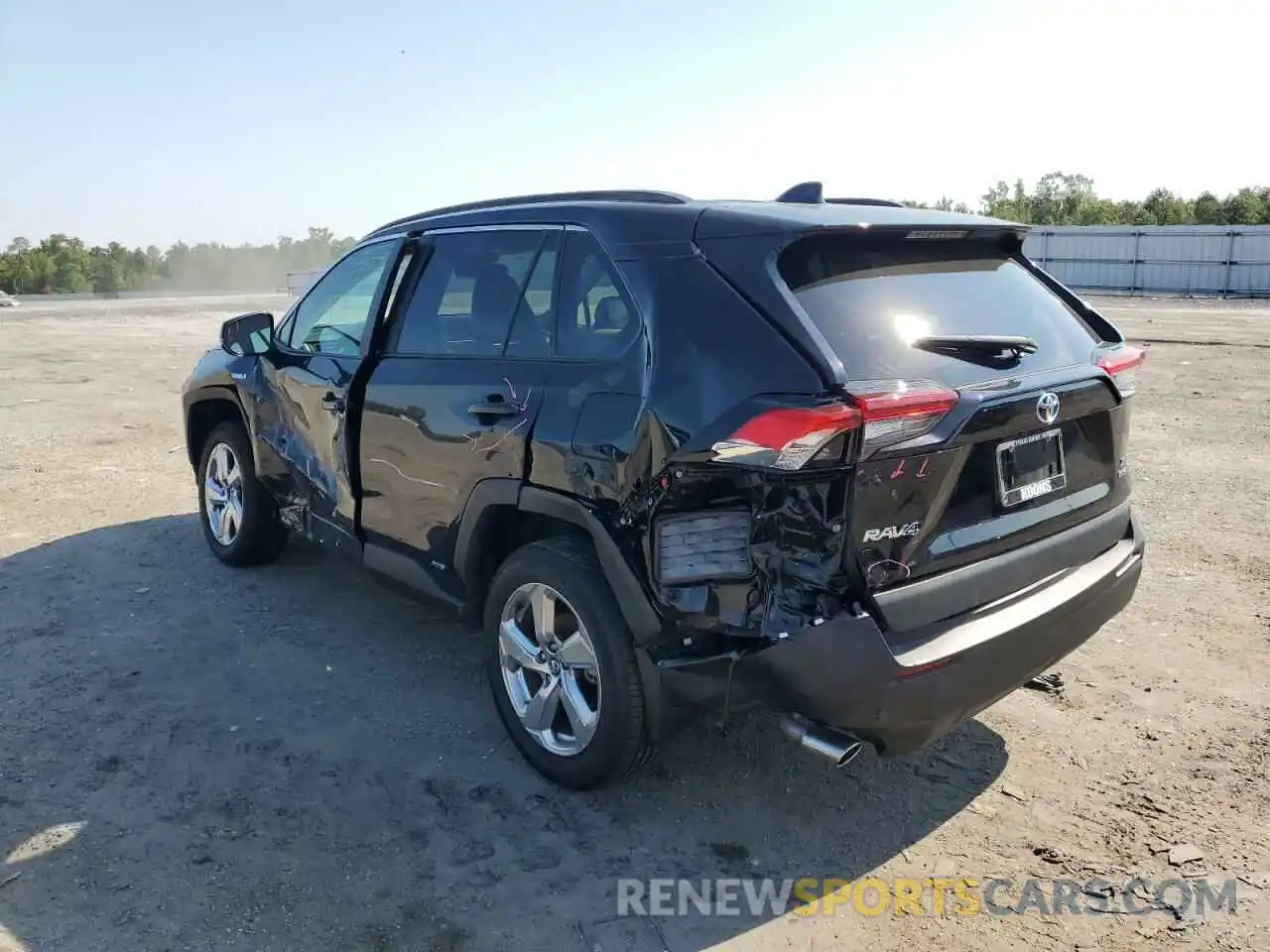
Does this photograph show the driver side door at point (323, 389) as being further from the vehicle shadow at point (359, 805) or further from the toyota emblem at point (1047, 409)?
the toyota emblem at point (1047, 409)

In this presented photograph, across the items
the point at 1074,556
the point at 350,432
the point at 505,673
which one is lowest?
the point at 505,673

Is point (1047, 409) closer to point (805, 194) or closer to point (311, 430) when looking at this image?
point (805, 194)

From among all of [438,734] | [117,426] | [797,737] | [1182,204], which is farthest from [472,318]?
[1182,204]

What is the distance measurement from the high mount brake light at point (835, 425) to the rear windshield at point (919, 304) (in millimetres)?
100

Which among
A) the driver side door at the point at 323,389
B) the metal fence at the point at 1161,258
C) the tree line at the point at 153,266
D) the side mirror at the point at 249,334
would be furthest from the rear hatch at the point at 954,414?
the tree line at the point at 153,266

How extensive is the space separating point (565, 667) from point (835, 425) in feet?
4.30

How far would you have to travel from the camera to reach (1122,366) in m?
3.31

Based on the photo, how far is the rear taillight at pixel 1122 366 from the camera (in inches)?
127

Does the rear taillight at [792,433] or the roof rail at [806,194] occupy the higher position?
the roof rail at [806,194]

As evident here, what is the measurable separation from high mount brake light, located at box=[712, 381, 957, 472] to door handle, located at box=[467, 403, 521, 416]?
0.93 m

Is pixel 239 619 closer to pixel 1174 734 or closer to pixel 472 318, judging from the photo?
pixel 472 318

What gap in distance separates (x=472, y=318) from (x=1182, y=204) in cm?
5254

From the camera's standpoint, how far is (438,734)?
3.70 m

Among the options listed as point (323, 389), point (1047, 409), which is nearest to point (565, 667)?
point (1047, 409)
